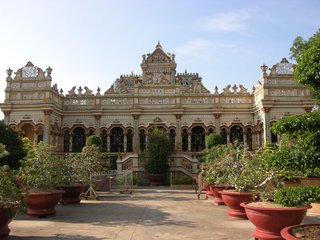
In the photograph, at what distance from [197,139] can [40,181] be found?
18.1 m

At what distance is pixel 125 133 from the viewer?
28.0m

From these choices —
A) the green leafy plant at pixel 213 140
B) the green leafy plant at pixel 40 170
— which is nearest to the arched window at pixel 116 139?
the green leafy plant at pixel 213 140

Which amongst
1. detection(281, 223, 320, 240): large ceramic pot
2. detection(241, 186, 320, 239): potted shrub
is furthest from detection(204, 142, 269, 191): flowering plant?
detection(281, 223, 320, 240): large ceramic pot

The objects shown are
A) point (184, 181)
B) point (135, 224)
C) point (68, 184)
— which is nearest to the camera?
point (135, 224)

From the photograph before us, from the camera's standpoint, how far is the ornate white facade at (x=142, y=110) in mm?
26578

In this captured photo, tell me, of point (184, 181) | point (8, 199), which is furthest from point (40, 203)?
point (184, 181)

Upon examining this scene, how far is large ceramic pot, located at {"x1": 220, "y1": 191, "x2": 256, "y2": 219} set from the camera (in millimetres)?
9922

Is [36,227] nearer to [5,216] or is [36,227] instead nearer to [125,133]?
[5,216]

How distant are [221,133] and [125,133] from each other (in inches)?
287

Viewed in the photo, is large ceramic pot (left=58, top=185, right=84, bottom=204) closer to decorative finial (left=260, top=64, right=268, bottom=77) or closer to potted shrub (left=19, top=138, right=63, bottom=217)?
potted shrub (left=19, top=138, right=63, bottom=217)

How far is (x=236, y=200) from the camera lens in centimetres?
1004

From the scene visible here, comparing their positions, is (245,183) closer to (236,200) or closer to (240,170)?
(236,200)

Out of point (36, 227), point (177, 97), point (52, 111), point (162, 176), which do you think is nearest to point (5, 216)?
point (36, 227)

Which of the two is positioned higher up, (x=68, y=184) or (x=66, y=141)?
(x=66, y=141)
